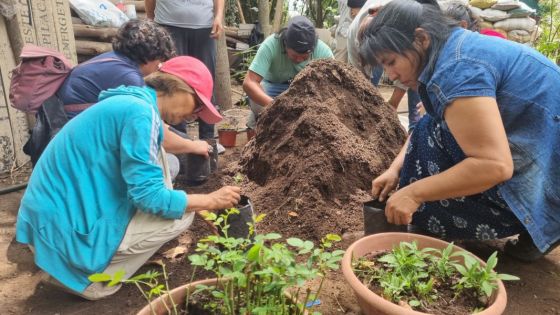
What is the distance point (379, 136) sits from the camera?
3398 mm

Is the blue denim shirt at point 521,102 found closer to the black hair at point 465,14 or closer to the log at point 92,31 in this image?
the black hair at point 465,14

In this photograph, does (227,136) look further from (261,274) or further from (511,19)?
(511,19)

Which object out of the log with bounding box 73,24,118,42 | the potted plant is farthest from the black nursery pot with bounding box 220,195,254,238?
the log with bounding box 73,24,118,42

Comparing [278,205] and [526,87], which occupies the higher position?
[526,87]

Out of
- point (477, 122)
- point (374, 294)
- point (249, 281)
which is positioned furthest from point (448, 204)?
point (249, 281)

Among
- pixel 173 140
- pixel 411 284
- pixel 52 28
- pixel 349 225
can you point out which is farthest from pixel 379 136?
pixel 52 28

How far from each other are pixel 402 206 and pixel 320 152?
3.64ft

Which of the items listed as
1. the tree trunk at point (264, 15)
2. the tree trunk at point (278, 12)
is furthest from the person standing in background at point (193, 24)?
the tree trunk at point (264, 15)

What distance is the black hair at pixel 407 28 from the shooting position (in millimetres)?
1762

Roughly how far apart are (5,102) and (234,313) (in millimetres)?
3275

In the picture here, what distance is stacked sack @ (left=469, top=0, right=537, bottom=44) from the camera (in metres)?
10.5

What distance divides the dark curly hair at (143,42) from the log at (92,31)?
288 centimetres

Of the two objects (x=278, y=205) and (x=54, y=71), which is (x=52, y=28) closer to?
(x=54, y=71)

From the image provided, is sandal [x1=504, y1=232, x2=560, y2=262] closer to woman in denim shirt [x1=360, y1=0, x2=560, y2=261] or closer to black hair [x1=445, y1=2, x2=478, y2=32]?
woman in denim shirt [x1=360, y1=0, x2=560, y2=261]
